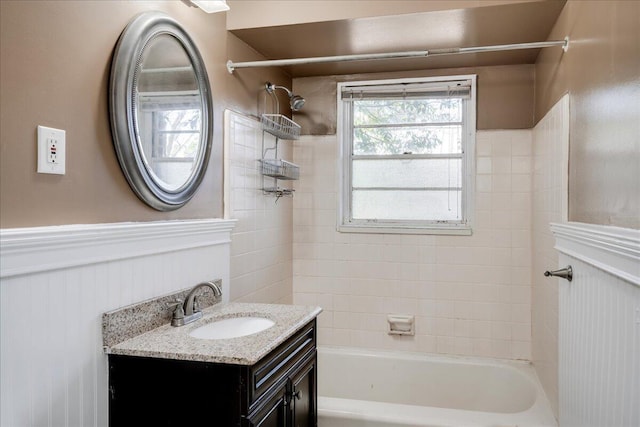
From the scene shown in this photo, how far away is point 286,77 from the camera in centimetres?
320

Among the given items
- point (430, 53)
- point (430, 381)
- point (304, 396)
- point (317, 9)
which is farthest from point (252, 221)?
point (430, 381)

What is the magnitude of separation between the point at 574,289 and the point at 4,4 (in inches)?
79.1

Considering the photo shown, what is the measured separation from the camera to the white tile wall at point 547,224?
2117 millimetres

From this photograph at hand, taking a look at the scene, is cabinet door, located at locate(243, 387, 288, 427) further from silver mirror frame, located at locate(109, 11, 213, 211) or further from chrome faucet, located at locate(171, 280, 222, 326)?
silver mirror frame, located at locate(109, 11, 213, 211)

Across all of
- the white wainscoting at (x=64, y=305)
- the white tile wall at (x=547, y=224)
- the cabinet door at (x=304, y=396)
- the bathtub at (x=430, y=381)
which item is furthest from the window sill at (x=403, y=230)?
the white wainscoting at (x=64, y=305)

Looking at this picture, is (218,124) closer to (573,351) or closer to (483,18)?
(483,18)

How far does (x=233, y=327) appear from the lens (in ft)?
6.19

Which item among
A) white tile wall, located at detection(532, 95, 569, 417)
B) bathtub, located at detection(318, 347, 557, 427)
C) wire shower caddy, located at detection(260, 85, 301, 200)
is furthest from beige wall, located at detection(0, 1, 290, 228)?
white tile wall, located at detection(532, 95, 569, 417)

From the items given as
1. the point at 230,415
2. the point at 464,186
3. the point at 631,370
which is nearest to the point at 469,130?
the point at 464,186

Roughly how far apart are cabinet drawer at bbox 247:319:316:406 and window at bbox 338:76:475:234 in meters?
1.41

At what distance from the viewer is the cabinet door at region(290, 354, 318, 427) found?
1729 mm

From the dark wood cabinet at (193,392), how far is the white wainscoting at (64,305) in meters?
0.07

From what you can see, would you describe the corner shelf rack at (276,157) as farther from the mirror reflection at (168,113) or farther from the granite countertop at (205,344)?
the granite countertop at (205,344)

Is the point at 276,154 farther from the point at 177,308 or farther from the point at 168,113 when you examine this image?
the point at 177,308
